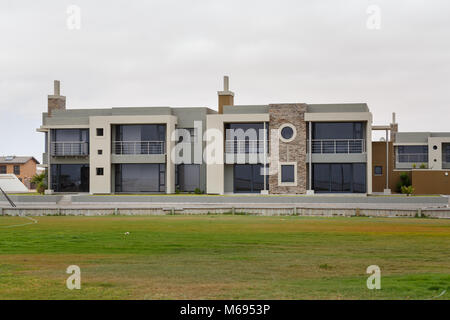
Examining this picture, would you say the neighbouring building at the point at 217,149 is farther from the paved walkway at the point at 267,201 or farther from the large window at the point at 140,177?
the paved walkway at the point at 267,201

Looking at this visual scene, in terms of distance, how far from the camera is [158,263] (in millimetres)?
13484

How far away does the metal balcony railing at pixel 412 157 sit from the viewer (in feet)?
224

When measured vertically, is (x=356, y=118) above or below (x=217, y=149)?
above

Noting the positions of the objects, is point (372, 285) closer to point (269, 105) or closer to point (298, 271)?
point (298, 271)

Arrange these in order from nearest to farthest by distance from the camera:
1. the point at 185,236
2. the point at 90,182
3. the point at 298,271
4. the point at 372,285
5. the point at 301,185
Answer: the point at 372,285 < the point at 298,271 < the point at 185,236 < the point at 301,185 < the point at 90,182

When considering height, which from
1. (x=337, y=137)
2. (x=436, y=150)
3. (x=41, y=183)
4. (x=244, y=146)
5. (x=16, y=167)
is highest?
(x=337, y=137)

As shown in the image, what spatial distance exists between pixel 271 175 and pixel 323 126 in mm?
5441

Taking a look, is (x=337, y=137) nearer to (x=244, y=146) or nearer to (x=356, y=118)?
→ (x=356, y=118)

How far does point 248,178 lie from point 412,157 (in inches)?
1223

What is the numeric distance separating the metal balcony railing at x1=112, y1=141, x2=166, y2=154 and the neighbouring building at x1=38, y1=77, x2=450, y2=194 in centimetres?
8

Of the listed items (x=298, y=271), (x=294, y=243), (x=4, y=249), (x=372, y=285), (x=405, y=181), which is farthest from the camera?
(x=405, y=181)

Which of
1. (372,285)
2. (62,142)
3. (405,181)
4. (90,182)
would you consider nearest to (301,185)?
(405,181)

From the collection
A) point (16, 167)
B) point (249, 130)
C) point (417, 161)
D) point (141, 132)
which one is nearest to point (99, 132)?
point (141, 132)

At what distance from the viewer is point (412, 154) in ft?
225
